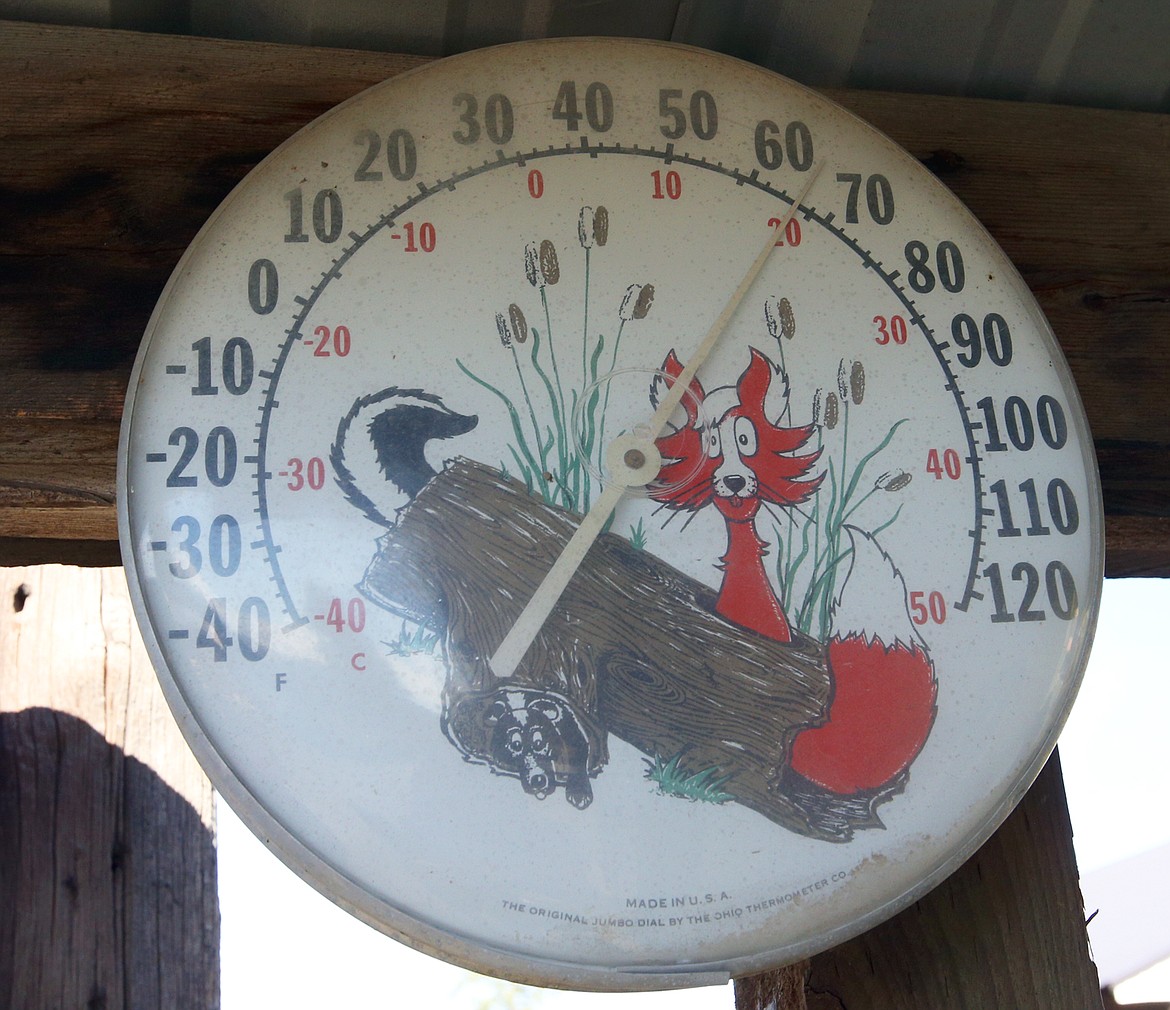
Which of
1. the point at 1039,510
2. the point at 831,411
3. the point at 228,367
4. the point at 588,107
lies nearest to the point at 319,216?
the point at 228,367

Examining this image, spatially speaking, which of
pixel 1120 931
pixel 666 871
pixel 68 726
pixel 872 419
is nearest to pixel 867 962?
pixel 666 871

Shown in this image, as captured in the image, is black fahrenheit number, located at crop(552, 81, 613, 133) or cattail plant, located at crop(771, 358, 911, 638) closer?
cattail plant, located at crop(771, 358, 911, 638)

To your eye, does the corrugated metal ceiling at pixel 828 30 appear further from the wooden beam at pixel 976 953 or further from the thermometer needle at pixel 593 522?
the wooden beam at pixel 976 953

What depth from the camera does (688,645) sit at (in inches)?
43.7

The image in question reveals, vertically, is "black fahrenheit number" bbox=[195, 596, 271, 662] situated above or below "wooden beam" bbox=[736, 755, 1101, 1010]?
above

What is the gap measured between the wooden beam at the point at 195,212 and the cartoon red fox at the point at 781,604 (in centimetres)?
43

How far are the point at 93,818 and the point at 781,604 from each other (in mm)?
894

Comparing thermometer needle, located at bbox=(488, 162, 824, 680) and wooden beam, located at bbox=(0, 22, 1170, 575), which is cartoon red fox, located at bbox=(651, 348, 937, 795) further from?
wooden beam, located at bbox=(0, 22, 1170, 575)

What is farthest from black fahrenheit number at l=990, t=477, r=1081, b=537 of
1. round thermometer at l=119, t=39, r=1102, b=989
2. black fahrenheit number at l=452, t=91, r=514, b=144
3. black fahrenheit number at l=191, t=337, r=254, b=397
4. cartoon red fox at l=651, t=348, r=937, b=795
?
black fahrenheit number at l=191, t=337, r=254, b=397

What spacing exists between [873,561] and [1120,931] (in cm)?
197

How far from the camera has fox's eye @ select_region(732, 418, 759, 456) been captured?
46.3 inches

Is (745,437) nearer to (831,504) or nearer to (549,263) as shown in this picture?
(831,504)

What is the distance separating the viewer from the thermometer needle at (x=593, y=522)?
42.4 inches

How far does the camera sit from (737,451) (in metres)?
1.18
